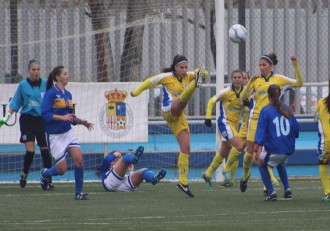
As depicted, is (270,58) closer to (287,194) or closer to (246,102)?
(246,102)

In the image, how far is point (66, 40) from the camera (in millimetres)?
21422

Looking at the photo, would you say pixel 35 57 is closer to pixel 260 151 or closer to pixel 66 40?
pixel 66 40

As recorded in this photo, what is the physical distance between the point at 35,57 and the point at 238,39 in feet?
13.9

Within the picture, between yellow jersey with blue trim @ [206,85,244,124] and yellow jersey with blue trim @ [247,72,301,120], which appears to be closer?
yellow jersey with blue trim @ [247,72,301,120]

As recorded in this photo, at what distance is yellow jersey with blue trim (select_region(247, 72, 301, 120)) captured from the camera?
56.5ft

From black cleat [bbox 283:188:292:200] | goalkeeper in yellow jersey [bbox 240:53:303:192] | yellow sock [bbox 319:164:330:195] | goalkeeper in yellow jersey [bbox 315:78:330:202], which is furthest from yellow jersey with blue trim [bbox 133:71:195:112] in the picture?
yellow sock [bbox 319:164:330:195]

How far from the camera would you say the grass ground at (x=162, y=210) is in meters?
11.5

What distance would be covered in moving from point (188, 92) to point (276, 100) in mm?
1424

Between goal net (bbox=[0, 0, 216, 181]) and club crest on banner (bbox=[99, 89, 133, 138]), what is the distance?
18mm

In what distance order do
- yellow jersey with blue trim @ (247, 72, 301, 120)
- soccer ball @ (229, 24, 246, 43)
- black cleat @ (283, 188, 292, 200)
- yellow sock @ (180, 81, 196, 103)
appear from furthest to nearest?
soccer ball @ (229, 24, 246, 43)
yellow jersey with blue trim @ (247, 72, 301, 120)
yellow sock @ (180, 81, 196, 103)
black cleat @ (283, 188, 292, 200)

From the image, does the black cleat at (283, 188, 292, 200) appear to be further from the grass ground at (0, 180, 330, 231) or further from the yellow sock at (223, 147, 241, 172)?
the yellow sock at (223, 147, 241, 172)

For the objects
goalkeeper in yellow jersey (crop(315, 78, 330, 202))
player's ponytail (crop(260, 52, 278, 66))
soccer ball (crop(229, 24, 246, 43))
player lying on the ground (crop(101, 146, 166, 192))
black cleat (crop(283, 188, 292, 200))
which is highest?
soccer ball (crop(229, 24, 246, 43))

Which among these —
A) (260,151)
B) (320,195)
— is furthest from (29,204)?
(320,195)

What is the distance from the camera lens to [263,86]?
1734 cm
